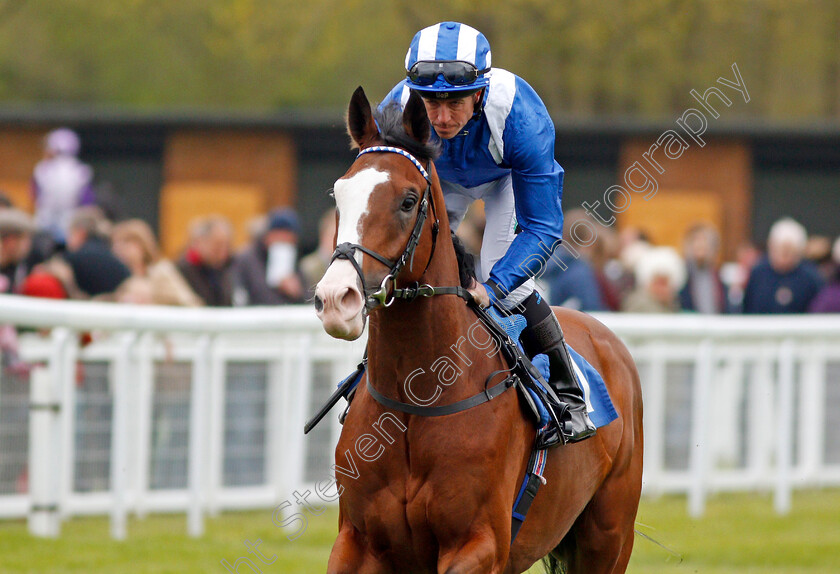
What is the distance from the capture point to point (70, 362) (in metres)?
6.76

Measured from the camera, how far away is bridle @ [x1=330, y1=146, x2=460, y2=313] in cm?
339

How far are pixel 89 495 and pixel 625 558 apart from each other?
3237 mm

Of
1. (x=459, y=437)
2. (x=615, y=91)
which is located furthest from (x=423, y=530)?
(x=615, y=91)

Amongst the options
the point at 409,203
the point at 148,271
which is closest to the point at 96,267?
the point at 148,271

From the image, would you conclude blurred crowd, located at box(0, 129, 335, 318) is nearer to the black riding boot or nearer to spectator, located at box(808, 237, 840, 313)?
the black riding boot

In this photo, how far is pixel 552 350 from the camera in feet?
14.8

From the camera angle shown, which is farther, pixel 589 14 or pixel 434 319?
pixel 589 14

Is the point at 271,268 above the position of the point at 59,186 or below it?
below

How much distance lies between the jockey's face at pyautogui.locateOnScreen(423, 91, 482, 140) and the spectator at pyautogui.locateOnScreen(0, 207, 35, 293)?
176 inches

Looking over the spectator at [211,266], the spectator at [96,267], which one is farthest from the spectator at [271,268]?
the spectator at [96,267]

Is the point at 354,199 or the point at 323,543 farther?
the point at 323,543

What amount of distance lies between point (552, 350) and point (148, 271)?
491cm

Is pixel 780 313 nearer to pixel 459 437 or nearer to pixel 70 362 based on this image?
pixel 70 362

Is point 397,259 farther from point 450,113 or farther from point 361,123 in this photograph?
point 450,113
